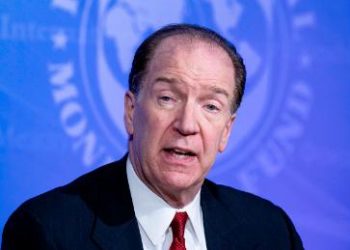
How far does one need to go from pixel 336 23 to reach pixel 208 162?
1.29 m

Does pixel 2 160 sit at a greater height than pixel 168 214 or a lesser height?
greater

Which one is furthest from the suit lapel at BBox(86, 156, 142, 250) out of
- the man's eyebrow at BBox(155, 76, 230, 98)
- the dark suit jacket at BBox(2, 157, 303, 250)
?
the man's eyebrow at BBox(155, 76, 230, 98)

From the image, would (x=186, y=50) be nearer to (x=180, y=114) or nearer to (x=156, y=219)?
(x=180, y=114)

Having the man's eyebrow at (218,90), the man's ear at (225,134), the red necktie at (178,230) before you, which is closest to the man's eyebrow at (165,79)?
the man's eyebrow at (218,90)

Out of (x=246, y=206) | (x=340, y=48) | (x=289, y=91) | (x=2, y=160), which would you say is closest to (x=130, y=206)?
(x=246, y=206)

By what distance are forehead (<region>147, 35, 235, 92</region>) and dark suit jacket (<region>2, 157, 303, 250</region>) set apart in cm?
38

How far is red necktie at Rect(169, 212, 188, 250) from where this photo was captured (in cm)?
193

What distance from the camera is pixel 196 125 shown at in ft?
6.20

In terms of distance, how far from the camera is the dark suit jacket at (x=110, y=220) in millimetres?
1839

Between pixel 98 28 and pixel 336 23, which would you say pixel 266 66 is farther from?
pixel 98 28

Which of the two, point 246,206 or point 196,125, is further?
point 246,206

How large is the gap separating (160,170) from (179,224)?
0.20m

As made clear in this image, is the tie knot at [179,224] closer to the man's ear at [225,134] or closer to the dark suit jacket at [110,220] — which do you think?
the dark suit jacket at [110,220]

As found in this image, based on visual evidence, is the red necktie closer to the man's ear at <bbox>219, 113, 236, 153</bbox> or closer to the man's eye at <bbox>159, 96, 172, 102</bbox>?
the man's ear at <bbox>219, 113, 236, 153</bbox>
